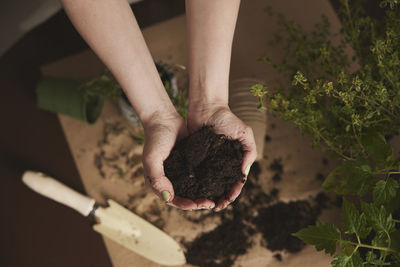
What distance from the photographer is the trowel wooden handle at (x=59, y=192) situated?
3.54 feet

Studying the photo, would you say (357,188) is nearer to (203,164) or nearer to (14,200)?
(203,164)

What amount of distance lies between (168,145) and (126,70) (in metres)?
0.23

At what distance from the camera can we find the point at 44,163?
1214mm

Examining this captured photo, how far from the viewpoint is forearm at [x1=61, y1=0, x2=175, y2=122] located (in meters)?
0.81

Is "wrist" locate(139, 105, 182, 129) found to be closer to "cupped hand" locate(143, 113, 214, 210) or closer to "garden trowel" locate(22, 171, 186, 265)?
"cupped hand" locate(143, 113, 214, 210)

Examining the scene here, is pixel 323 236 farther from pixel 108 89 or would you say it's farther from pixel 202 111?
pixel 108 89

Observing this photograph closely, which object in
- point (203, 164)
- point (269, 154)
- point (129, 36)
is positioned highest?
point (129, 36)

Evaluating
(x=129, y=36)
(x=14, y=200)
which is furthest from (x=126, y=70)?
(x=14, y=200)

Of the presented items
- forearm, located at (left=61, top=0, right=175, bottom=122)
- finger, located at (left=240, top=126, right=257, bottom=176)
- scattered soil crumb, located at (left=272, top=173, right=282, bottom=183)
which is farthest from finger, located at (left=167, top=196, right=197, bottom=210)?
scattered soil crumb, located at (left=272, top=173, right=282, bottom=183)

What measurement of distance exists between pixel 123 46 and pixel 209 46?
0.23m

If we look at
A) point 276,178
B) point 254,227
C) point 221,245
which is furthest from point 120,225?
point 276,178

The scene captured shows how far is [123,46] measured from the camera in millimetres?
856

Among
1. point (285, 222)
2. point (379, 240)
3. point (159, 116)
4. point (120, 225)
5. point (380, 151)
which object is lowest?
point (285, 222)

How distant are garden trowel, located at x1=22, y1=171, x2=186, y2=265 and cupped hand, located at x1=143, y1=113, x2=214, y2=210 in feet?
1.11
